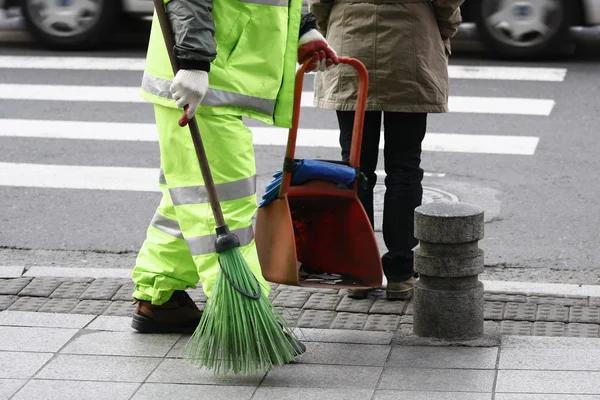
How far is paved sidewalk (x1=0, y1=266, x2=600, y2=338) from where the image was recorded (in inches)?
191

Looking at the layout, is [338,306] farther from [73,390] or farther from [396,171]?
[73,390]

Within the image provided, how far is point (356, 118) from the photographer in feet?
15.6

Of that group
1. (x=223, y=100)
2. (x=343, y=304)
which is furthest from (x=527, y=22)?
(x=223, y=100)

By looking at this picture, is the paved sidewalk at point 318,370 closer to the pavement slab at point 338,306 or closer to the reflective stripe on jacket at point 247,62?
the pavement slab at point 338,306

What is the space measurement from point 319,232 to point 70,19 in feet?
24.0

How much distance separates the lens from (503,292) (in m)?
5.32

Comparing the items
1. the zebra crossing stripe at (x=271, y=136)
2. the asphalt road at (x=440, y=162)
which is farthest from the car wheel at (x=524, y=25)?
the zebra crossing stripe at (x=271, y=136)

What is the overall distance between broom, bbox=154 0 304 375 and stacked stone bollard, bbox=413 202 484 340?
692mm

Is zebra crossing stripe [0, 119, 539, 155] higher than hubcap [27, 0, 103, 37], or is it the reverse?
hubcap [27, 0, 103, 37]

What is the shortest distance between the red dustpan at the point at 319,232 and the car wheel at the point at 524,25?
6.08m

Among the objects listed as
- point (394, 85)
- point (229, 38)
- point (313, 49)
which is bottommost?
point (394, 85)

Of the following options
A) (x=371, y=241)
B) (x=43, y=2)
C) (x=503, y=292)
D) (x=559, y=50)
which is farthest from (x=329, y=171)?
(x=43, y=2)

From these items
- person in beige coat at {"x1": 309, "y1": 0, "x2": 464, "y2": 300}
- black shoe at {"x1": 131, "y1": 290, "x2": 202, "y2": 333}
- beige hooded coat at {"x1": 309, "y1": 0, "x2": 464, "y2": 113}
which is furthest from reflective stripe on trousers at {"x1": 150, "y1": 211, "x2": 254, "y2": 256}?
beige hooded coat at {"x1": 309, "y1": 0, "x2": 464, "y2": 113}

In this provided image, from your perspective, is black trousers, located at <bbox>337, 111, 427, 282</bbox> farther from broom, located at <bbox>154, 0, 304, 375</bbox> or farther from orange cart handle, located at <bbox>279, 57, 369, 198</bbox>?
broom, located at <bbox>154, 0, 304, 375</bbox>
